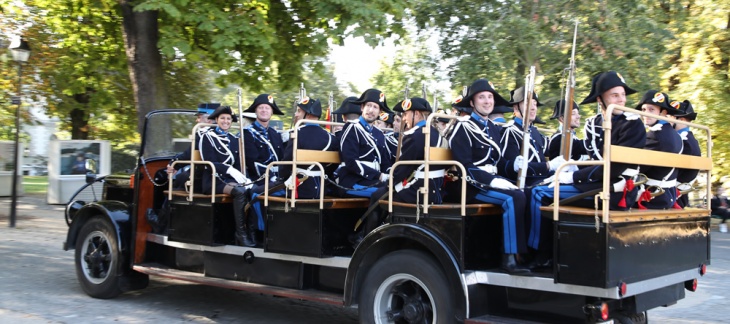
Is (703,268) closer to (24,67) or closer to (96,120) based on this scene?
(24,67)

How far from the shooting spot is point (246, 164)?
27.3ft

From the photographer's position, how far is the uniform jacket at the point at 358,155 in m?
7.16

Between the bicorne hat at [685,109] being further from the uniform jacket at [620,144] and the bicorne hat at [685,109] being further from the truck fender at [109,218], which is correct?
the truck fender at [109,218]

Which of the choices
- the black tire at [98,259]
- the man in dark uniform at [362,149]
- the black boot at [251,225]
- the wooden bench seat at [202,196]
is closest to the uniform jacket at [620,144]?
the man in dark uniform at [362,149]

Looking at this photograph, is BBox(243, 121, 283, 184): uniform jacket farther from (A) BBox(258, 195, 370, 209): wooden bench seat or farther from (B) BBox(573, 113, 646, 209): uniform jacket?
(B) BBox(573, 113, 646, 209): uniform jacket

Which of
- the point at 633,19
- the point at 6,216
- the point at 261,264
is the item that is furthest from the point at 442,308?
the point at 6,216

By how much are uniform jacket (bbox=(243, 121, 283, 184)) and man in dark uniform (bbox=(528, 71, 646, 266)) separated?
3.56 meters

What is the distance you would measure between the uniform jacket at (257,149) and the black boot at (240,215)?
0.85m

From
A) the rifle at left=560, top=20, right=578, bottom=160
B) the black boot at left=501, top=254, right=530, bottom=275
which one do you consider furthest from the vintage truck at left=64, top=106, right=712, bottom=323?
the rifle at left=560, top=20, right=578, bottom=160

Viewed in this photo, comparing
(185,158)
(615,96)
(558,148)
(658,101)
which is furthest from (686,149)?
(185,158)

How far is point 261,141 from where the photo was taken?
8.40m

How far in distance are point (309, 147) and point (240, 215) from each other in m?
1.00

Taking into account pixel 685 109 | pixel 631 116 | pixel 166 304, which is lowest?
pixel 166 304

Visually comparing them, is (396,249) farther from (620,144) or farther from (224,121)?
(224,121)
